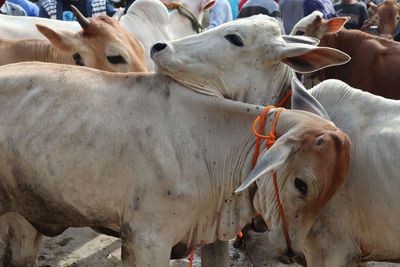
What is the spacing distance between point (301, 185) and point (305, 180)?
0.04 m

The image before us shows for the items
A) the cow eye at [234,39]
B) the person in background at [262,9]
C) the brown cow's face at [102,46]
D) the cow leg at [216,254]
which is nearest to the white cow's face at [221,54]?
the cow eye at [234,39]

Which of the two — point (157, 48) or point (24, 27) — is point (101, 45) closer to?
point (157, 48)

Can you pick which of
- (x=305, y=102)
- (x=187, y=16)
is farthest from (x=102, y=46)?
(x=187, y=16)

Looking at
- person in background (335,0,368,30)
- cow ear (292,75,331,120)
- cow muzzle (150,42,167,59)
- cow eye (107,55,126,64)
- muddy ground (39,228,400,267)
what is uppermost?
cow muzzle (150,42,167,59)

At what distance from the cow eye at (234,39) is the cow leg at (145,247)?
1059 mm

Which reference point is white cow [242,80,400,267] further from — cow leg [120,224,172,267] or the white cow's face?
cow leg [120,224,172,267]

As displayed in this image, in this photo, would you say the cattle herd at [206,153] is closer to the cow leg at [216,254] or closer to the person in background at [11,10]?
the cow leg at [216,254]

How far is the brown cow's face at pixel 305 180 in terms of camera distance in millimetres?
2338

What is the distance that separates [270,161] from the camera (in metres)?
2.27

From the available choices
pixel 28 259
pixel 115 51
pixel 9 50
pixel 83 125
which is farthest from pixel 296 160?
pixel 9 50

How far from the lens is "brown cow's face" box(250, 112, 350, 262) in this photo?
2338 millimetres

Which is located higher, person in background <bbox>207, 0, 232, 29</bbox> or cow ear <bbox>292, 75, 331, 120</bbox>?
cow ear <bbox>292, 75, 331, 120</bbox>

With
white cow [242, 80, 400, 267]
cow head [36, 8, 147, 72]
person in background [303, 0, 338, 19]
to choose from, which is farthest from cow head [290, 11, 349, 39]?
white cow [242, 80, 400, 267]

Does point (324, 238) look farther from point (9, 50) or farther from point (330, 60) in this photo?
point (9, 50)
